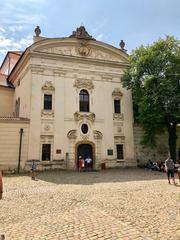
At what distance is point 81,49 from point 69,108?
7095mm

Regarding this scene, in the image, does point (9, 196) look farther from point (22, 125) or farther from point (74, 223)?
point (22, 125)

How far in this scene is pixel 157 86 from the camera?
80.5 ft

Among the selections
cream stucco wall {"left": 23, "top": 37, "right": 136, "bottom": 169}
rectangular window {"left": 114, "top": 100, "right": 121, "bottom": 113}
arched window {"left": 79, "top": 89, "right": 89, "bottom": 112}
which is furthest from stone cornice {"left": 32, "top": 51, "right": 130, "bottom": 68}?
rectangular window {"left": 114, "top": 100, "right": 121, "bottom": 113}

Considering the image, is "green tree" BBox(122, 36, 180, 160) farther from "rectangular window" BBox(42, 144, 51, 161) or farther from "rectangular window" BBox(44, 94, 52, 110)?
"rectangular window" BBox(42, 144, 51, 161)

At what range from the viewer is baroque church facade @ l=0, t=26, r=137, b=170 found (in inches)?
936

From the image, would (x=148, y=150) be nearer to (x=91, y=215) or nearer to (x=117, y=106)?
(x=117, y=106)

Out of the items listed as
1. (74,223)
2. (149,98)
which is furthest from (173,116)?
(74,223)

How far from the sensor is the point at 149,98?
24.8 metres

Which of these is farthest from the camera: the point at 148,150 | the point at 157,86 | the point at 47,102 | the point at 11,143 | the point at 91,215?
the point at 148,150

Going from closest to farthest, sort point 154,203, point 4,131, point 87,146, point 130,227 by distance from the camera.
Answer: point 130,227
point 154,203
point 4,131
point 87,146

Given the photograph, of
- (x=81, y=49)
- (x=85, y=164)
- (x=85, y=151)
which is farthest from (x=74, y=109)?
(x=81, y=49)

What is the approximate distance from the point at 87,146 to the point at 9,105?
40.9ft

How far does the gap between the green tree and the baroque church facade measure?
2657mm

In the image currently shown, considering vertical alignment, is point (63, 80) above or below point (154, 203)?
above
